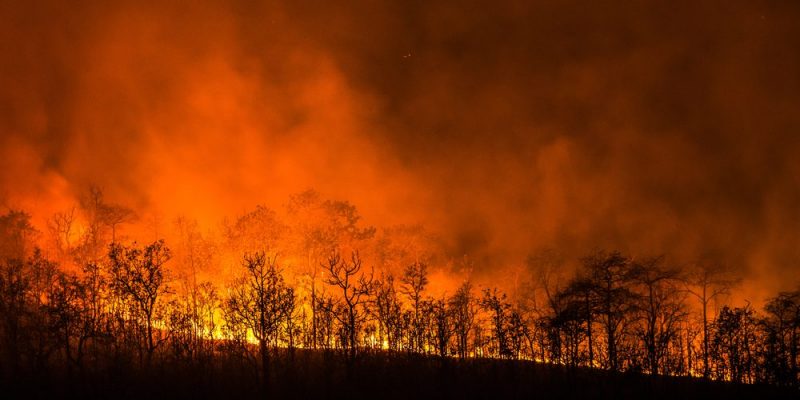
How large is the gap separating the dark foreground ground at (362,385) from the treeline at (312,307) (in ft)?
4.23

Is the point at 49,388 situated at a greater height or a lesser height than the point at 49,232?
lesser

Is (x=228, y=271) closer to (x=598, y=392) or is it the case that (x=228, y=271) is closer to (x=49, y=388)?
(x=49, y=388)

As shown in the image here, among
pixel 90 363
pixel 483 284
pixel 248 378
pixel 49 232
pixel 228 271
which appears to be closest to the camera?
pixel 248 378

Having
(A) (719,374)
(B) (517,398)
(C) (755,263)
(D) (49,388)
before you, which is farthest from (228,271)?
(C) (755,263)

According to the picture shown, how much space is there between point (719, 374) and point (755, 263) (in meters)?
65.8

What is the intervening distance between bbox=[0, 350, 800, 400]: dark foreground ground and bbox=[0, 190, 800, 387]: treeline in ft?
4.23

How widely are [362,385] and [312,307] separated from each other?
2480 centimetres

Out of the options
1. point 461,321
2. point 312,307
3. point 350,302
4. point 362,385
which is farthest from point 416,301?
point 312,307

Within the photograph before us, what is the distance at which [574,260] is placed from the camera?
96625 mm

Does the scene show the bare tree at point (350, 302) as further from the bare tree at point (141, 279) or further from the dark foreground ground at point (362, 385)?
the bare tree at point (141, 279)

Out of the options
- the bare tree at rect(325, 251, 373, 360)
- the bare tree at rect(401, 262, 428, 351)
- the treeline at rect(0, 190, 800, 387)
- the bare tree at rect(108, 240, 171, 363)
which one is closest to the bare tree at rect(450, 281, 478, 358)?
the treeline at rect(0, 190, 800, 387)

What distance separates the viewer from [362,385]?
38.1 metres

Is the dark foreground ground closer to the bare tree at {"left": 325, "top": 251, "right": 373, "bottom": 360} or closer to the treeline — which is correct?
the treeline

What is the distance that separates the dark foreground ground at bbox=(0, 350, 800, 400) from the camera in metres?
36.0
